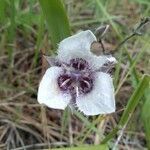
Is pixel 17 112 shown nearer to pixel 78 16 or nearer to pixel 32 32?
pixel 32 32

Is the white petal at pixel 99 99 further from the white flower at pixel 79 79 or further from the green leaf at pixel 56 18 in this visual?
the green leaf at pixel 56 18

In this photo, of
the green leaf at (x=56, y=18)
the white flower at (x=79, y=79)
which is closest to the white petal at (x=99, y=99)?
the white flower at (x=79, y=79)

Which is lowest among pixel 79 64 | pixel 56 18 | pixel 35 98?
pixel 35 98

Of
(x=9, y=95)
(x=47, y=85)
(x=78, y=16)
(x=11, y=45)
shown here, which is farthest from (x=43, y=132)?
(x=78, y=16)

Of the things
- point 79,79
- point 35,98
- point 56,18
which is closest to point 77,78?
point 79,79

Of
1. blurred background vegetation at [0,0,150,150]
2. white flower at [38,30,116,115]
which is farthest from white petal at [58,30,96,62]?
blurred background vegetation at [0,0,150,150]

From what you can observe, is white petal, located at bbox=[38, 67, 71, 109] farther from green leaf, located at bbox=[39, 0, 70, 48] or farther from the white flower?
green leaf, located at bbox=[39, 0, 70, 48]

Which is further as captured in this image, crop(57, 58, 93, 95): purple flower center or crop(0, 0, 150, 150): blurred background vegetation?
crop(0, 0, 150, 150): blurred background vegetation

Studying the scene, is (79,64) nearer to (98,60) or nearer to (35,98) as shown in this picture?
(98,60)
